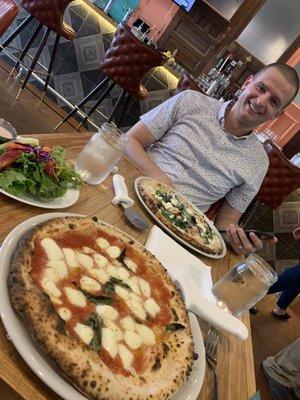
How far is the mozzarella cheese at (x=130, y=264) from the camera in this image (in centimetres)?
106

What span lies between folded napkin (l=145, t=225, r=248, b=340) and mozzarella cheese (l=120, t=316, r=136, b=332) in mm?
237

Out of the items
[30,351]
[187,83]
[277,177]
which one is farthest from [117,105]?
[30,351]

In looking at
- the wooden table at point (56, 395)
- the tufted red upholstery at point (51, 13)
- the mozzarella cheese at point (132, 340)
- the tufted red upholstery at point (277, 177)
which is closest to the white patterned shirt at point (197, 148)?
the wooden table at point (56, 395)

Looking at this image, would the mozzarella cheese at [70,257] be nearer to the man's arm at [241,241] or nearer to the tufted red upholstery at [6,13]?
the man's arm at [241,241]

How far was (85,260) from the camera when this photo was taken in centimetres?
96

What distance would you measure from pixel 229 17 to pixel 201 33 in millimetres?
594

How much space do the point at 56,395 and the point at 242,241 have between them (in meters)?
1.24

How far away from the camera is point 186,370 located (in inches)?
33.0

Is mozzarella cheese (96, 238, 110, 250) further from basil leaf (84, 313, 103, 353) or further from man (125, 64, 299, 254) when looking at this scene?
man (125, 64, 299, 254)

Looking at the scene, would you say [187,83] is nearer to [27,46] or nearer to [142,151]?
→ [142,151]

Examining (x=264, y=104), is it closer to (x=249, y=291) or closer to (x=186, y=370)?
(x=249, y=291)

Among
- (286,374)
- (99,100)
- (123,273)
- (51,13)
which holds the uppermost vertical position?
(123,273)

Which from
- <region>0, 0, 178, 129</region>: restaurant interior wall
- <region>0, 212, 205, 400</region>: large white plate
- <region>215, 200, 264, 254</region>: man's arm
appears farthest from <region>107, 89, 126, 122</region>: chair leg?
<region>0, 212, 205, 400</region>: large white plate

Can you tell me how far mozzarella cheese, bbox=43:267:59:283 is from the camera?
0.83m
